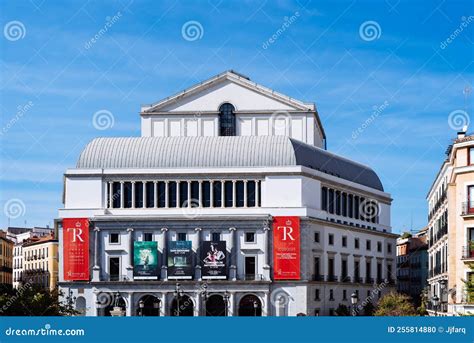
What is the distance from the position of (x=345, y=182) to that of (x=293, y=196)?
A: 34.5 feet

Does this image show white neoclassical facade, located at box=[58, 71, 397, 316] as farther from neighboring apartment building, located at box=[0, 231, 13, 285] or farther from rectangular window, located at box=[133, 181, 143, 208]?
neighboring apartment building, located at box=[0, 231, 13, 285]

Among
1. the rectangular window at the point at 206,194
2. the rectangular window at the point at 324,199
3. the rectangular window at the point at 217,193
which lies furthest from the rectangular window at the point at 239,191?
the rectangular window at the point at 324,199

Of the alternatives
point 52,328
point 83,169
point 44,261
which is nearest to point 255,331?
point 52,328

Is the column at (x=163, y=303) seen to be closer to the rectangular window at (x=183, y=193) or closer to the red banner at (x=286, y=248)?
the rectangular window at (x=183, y=193)

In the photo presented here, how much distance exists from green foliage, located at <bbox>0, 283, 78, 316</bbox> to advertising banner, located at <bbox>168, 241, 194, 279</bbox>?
2442cm

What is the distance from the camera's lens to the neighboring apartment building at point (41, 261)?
121 metres

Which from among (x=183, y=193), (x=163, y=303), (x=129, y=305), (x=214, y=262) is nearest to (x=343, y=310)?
(x=214, y=262)

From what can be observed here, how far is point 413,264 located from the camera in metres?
123

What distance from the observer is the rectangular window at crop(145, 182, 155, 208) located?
9662 cm

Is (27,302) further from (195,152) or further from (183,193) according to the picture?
(195,152)

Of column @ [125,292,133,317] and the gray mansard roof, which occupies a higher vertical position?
the gray mansard roof

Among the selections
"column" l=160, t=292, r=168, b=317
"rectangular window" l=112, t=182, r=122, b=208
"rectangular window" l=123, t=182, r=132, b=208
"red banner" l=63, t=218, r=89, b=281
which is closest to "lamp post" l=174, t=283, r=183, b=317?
"column" l=160, t=292, r=168, b=317

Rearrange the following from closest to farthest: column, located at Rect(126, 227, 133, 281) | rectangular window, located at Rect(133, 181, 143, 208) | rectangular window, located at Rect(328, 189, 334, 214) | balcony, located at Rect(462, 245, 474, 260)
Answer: balcony, located at Rect(462, 245, 474, 260) → column, located at Rect(126, 227, 133, 281) → rectangular window, located at Rect(133, 181, 143, 208) → rectangular window, located at Rect(328, 189, 334, 214)

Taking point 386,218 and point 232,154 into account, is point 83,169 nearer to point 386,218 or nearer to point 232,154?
point 232,154
